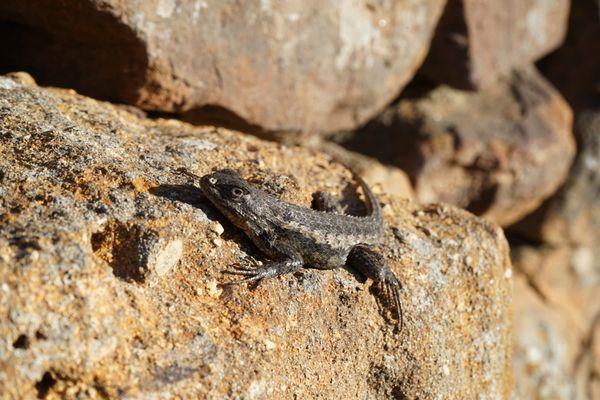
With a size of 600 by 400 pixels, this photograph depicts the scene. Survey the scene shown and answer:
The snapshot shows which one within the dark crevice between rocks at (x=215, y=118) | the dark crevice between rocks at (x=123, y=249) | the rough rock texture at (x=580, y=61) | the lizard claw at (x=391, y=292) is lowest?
the dark crevice between rocks at (x=215, y=118)

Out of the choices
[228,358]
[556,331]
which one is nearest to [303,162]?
[228,358]

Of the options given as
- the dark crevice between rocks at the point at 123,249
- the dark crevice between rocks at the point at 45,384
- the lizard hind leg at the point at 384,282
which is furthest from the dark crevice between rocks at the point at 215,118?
the dark crevice between rocks at the point at 45,384

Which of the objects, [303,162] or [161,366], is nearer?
[161,366]

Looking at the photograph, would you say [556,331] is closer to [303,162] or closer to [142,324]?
[303,162]

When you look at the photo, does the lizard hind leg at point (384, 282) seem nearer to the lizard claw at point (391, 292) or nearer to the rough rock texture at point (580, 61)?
the lizard claw at point (391, 292)

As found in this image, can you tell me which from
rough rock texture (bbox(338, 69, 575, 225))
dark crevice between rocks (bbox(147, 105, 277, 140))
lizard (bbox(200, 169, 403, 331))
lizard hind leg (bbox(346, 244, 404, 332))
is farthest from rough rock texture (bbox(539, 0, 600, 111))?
lizard hind leg (bbox(346, 244, 404, 332))

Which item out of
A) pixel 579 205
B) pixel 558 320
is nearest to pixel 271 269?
pixel 579 205
